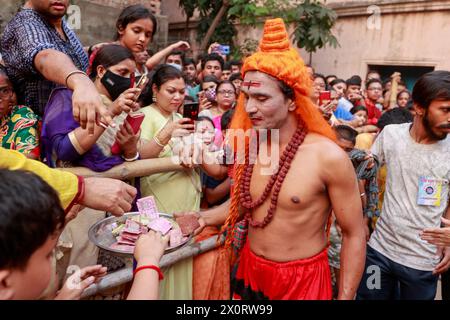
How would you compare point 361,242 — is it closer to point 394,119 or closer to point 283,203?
point 283,203

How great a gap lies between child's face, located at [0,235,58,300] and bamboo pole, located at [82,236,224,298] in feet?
2.61

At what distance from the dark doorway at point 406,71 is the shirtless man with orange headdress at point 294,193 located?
9.58 m

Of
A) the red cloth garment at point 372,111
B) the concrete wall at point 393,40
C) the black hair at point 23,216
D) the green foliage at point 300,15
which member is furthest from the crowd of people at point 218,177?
the concrete wall at point 393,40

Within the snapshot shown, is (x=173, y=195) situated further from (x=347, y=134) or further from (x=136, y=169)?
(x=347, y=134)

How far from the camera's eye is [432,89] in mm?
2578

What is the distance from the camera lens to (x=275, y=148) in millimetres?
2188

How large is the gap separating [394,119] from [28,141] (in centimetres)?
333

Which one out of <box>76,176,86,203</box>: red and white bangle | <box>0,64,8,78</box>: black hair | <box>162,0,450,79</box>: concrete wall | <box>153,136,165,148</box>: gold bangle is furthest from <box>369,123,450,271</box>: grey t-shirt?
<box>162,0,450,79</box>: concrete wall

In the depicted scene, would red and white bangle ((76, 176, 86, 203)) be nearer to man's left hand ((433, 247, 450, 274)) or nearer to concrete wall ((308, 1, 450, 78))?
man's left hand ((433, 247, 450, 274))

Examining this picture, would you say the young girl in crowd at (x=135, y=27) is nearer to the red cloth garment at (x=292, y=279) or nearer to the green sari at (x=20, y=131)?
the green sari at (x=20, y=131)

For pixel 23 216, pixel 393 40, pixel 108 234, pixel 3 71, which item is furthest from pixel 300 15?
pixel 23 216

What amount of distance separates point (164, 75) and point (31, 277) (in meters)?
2.30

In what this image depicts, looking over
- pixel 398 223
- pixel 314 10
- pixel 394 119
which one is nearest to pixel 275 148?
pixel 398 223

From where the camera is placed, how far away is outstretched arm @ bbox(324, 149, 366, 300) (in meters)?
1.94
